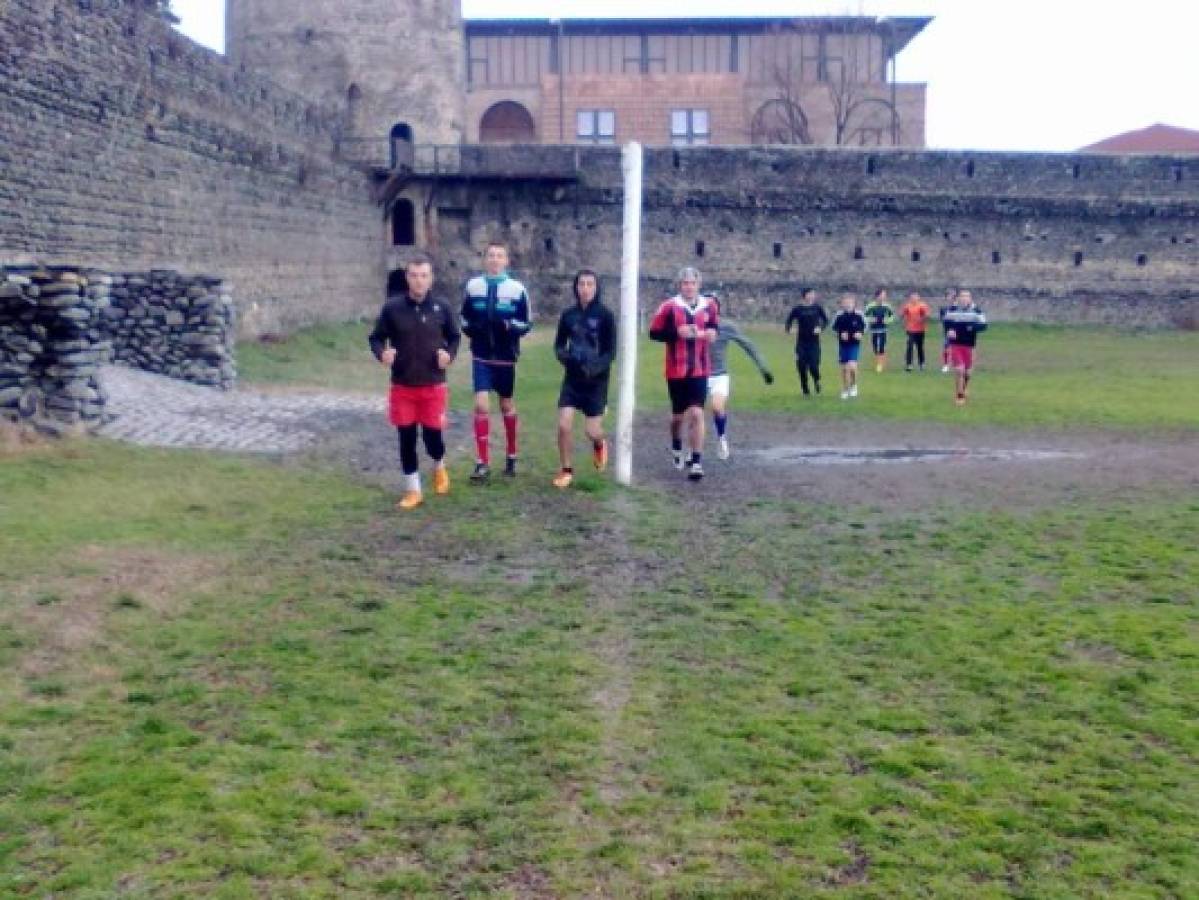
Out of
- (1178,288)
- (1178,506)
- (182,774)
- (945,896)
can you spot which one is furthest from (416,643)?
(1178,288)

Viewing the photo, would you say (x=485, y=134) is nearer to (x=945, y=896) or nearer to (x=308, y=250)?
(x=308, y=250)

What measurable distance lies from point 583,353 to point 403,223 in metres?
28.2

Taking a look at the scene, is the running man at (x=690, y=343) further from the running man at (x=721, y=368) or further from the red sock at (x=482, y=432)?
the red sock at (x=482, y=432)

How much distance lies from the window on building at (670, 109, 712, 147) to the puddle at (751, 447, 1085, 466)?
42666mm

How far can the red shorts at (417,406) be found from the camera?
9.14 m

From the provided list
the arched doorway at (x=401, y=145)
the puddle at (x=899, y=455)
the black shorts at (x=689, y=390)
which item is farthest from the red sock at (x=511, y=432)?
the arched doorway at (x=401, y=145)

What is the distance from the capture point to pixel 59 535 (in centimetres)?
775

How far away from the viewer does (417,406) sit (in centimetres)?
924

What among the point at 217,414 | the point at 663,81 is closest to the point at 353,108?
the point at 217,414

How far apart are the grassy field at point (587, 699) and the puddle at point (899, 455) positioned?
274 centimetres

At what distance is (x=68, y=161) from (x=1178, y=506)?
44.3 ft

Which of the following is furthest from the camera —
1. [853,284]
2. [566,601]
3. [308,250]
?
[853,284]

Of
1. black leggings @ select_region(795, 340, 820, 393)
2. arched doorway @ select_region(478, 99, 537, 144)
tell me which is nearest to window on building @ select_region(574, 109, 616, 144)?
arched doorway @ select_region(478, 99, 537, 144)

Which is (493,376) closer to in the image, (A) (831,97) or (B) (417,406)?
(B) (417,406)
